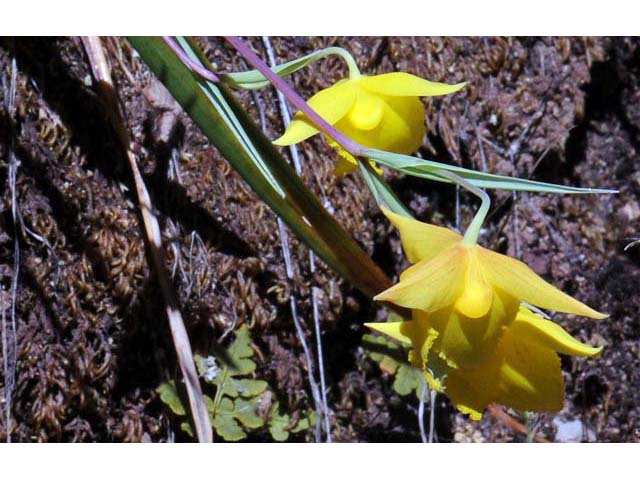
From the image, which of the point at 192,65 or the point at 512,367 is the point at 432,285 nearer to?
the point at 512,367

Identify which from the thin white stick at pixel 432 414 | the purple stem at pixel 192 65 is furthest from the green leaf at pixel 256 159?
the thin white stick at pixel 432 414

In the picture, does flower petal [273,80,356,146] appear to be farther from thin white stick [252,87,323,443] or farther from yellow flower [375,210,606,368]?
thin white stick [252,87,323,443]

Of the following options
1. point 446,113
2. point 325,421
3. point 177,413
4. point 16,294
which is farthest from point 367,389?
point 16,294

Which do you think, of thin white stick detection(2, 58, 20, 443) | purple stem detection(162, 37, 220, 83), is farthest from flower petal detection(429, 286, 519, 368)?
thin white stick detection(2, 58, 20, 443)

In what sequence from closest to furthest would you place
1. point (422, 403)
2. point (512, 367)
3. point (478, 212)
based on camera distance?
point (478, 212), point (512, 367), point (422, 403)

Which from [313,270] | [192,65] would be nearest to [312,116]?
[192,65]

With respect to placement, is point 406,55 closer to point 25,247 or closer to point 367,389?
point 367,389
